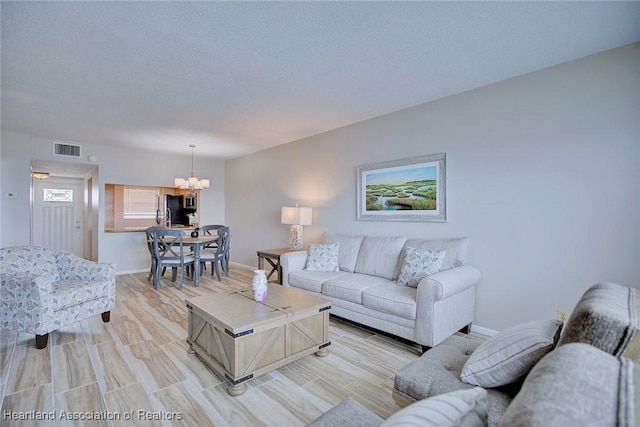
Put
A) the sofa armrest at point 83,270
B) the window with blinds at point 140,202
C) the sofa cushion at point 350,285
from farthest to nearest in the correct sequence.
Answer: the window with blinds at point 140,202, the sofa armrest at point 83,270, the sofa cushion at point 350,285

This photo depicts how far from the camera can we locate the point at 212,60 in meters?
2.52

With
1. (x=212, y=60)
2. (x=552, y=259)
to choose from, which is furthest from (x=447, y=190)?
(x=212, y=60)

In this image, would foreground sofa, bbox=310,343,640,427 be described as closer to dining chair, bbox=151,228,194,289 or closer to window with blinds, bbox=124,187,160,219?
dining chair, bbox=151,228,194,289

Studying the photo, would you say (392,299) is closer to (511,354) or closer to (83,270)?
(511,354)

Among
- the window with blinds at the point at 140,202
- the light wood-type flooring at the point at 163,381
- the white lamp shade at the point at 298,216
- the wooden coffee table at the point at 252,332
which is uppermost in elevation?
the window with blinds at the point at 140,202

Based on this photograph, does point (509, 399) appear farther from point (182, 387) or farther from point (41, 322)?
point (41, 322)

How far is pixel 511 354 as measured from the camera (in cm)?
118

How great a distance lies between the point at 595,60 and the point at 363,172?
2426 millimetres

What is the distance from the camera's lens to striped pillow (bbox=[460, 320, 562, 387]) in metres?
1.15

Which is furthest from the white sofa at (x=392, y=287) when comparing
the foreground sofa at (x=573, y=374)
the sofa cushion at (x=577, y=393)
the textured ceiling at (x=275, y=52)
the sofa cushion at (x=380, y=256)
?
the sofa cushion at (x=577, y=393)

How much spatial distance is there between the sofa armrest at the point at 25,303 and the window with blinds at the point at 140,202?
4298mm

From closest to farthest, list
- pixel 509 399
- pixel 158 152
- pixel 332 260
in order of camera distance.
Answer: pixel 509 399, pixel 332 260, pixel 158 152

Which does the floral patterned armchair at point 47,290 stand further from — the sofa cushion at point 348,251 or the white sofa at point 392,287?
the sofa cushion at point 348,251

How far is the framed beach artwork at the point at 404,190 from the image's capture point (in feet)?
11.0
